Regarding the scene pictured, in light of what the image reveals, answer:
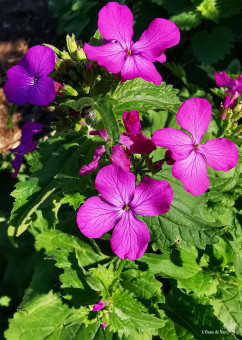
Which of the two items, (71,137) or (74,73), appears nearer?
(74,73)

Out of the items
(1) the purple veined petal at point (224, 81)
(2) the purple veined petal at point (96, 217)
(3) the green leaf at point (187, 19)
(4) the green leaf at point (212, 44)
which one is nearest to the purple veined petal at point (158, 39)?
(1) the purple veined petal at point (224, 81)

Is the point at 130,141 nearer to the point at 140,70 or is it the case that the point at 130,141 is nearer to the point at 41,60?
the point at 140,70

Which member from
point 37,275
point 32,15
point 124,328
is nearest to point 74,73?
point 124,328

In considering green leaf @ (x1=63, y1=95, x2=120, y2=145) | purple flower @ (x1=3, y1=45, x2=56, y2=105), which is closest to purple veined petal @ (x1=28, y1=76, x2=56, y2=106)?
purple flower @ (x1=3, y1=45, x2=56, y2=105)

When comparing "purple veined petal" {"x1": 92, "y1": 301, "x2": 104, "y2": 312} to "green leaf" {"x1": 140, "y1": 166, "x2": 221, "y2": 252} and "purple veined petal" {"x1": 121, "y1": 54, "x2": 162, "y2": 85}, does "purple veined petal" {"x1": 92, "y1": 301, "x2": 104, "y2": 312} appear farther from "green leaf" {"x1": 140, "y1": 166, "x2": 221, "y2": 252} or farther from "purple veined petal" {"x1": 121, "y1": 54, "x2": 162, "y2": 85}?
"purple veined petal" {"x1": 121, "y1": 54, "x2": 162, "y2": 85}

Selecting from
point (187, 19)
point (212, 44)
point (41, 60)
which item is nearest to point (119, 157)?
point (41, 60)

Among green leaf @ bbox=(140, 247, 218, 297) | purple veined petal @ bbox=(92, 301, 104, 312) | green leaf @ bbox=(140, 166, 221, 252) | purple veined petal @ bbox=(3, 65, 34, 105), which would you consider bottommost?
green leaf @ bbox=(140, 247, 218, 297)

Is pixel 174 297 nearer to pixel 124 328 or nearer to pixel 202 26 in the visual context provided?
pixel 124 328
